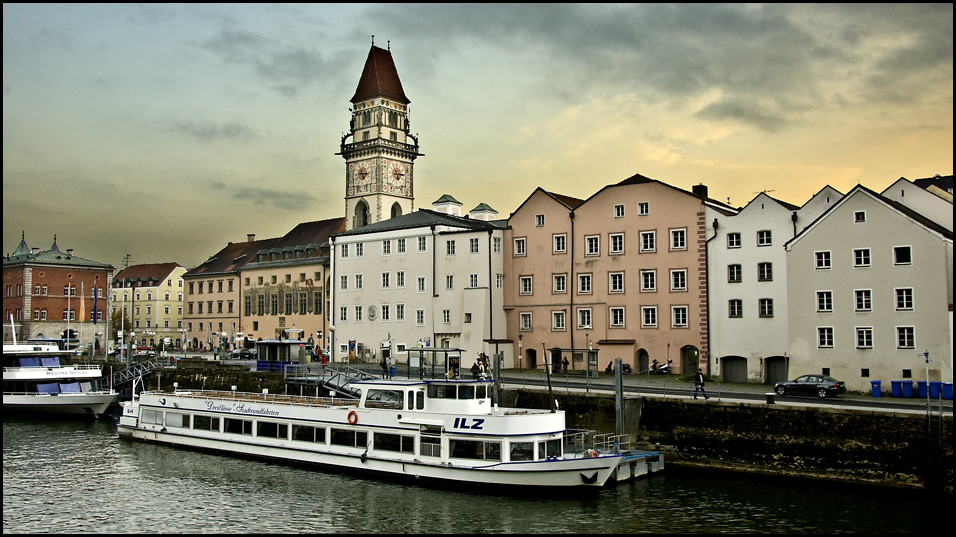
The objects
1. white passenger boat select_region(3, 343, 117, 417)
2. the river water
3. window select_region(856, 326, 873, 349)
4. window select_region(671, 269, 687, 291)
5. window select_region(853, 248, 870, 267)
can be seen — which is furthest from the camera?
window select_region(671, 269, 687, 291)

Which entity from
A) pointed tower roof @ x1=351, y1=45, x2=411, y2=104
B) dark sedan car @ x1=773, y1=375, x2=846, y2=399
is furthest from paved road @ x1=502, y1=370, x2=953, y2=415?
pointed tower roof @ x1=351, y1=45, x2=411, y2=104

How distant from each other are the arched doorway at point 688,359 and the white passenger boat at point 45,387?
114 ft

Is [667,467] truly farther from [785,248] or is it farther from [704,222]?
[704,222]

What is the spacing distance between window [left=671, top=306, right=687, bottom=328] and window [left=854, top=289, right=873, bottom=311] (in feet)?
38.0

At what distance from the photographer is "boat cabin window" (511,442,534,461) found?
29.8m

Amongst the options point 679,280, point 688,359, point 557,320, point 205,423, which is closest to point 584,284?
point 557,320

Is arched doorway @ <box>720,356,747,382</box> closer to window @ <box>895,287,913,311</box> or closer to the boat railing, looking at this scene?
window @ <box>895,287,913,311</box>

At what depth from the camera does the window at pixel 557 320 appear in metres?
58.0

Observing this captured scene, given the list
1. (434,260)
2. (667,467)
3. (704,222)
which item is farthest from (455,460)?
(434,260)

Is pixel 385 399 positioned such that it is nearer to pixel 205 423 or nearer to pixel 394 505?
pixel 394 505

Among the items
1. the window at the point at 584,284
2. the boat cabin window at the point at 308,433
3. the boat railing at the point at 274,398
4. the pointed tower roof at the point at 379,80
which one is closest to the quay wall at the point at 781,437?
the boat railing at the point at 274,398

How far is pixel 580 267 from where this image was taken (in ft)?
189

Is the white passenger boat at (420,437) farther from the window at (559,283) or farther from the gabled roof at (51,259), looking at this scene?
the gabled roof at (51,259)

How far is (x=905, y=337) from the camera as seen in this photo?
4138cm
